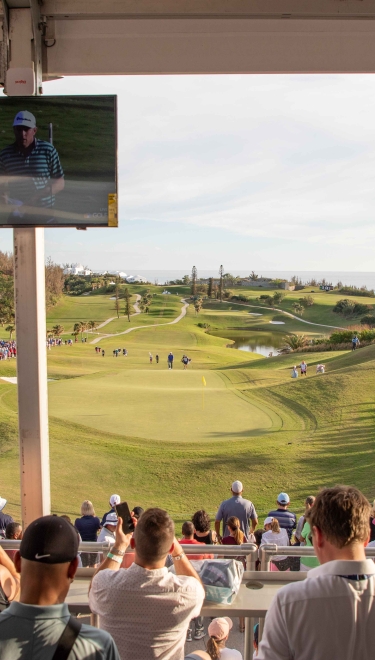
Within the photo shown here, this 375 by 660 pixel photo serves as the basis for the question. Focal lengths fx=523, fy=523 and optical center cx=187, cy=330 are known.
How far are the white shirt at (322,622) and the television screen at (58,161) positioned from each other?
2.53 m

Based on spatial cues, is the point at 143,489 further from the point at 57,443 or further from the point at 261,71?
the point at 261,71

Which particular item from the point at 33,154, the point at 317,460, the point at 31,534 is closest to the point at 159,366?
the point at 317,460

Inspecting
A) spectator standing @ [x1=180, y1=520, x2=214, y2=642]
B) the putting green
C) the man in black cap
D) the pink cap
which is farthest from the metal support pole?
the putting green

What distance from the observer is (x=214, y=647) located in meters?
1.99

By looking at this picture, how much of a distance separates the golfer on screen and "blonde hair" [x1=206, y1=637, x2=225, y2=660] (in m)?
2.41

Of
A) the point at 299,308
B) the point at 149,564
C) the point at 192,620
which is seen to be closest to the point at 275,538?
the point at 192,620

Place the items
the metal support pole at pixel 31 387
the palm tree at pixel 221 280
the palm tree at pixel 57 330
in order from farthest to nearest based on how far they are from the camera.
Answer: the palm tree at pixel 221 280
the palm tree at pixel 57 330
the metal support pole at pixel 31 387

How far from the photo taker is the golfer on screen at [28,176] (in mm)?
3191

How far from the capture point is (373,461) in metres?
6.51

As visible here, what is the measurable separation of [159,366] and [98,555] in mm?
6136

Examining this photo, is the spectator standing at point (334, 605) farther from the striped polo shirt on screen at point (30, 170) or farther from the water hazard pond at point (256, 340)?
the water hazard pond at point (256, 340)

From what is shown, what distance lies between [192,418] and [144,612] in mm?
5827

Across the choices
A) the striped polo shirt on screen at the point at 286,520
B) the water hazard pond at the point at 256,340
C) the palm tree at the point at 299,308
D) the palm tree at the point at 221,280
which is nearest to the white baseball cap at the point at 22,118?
the striped polo shirt on screen at the point at 286,520

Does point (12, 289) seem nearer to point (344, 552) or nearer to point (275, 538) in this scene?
point (275, 538)
